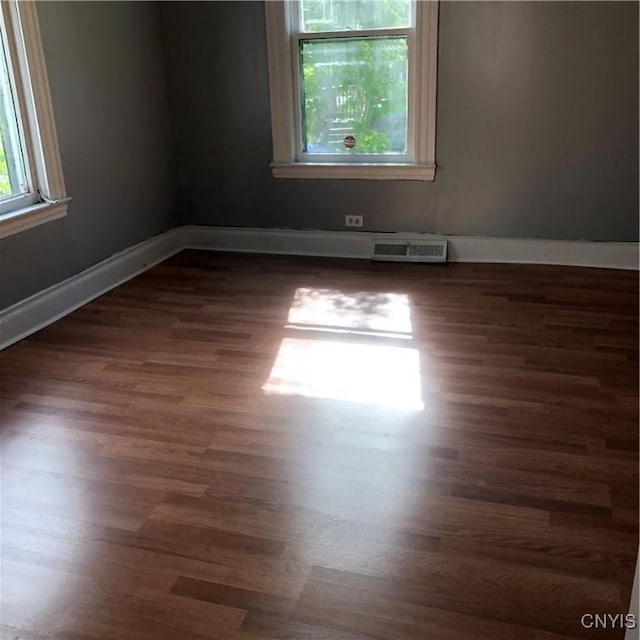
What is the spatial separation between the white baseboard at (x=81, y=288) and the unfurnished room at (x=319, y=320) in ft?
0.06

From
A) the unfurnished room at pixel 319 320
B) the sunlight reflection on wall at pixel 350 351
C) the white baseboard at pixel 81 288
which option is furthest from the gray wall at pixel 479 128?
the sunlight reflection on wall at pixel 350 351

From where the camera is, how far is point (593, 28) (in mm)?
3883

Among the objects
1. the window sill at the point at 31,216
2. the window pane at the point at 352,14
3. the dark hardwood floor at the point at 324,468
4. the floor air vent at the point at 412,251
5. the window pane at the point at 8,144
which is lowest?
the dark hardwood floor at the point at 324,468

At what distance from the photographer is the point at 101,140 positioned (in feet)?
13.3

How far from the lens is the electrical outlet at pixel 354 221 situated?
4.61 meters

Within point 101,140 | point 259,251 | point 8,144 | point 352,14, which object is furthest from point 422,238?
point 8,144

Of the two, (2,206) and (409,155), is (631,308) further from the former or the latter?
(2,206)

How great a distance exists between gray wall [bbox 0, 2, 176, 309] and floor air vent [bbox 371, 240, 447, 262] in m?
1.48

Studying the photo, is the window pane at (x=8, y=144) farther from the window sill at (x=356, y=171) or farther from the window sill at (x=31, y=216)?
the window sill at (x=356, y=171)

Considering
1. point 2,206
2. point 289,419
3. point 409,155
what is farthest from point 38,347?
point 409,155

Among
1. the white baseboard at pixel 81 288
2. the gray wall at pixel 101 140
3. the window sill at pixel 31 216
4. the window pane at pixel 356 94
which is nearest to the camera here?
the window sill at pixel 31 216

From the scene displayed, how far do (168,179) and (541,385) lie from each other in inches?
117

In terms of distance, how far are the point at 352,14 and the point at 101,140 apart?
1658 mm

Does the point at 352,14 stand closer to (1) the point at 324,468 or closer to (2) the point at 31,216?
(2) the point at 31,216
